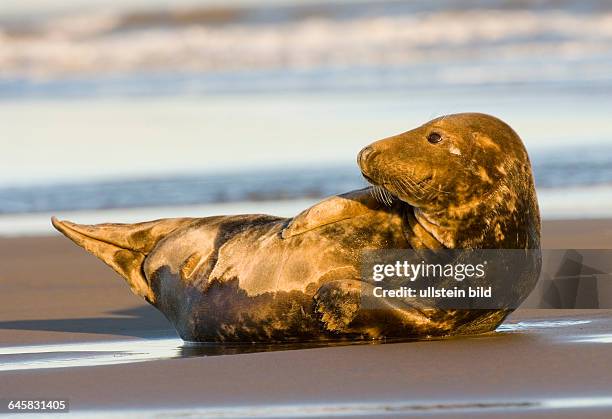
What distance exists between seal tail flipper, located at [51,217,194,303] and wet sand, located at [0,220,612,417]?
0.28 meters

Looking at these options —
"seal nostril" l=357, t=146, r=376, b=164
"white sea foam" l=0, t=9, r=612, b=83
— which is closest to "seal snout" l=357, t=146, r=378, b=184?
"seal nostril" l=357, t=146, r=376, b=164

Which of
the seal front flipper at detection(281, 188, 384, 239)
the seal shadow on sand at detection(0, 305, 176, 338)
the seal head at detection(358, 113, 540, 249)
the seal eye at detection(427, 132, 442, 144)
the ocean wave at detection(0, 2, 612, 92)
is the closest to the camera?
the seal head at detection(358, 113, 540, 249)

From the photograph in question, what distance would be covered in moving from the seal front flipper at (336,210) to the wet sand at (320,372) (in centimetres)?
57

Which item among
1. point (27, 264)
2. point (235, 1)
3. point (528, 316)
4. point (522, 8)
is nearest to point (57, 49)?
point (235, 1)

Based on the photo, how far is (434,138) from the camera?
19.8ft

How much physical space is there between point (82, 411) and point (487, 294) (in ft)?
6.02

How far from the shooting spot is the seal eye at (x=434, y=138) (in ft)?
19.8

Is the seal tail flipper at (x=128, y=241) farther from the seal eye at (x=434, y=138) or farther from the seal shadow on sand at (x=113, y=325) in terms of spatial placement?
the seal eye at (x=434, y=138)

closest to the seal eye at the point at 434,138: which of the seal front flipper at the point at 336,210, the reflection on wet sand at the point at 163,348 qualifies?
the seal front flipper at the point at 336,210

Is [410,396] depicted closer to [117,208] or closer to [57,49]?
[117,208]

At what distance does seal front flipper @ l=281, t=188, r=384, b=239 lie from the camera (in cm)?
619

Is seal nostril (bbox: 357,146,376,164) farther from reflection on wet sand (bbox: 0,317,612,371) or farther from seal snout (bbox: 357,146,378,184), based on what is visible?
reflection on wet sand (bbox: 0,317,612,371)

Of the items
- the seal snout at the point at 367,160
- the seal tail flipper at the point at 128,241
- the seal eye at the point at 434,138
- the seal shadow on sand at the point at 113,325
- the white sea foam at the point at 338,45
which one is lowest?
the seal shadow on sand at the point at 113,325

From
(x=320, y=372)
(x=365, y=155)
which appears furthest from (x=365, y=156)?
(x=320, y=372)
